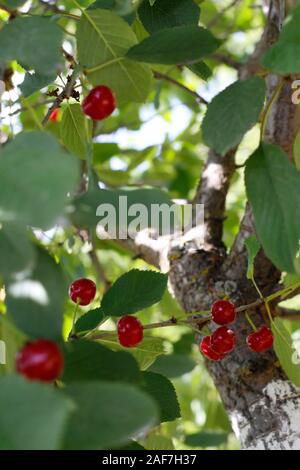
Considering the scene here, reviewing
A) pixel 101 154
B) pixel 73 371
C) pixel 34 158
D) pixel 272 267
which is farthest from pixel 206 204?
pixel 34 158

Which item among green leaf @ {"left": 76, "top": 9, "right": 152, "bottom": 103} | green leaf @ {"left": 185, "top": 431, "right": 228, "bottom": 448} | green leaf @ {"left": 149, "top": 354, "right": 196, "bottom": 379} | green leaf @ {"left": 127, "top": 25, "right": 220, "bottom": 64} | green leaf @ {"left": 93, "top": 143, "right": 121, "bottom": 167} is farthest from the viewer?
green leaf @ {"left": 93, "top": 143, "right": 121, "bottom": 167}

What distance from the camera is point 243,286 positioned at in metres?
1.42

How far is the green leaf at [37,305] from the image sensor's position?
1.94ft

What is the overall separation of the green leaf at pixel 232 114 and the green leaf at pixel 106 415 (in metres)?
0.33

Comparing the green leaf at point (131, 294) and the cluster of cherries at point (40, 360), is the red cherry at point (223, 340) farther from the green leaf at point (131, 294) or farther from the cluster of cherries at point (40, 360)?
the cluster of cherries at point (40, 360)

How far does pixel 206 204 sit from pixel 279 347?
610 millimetres

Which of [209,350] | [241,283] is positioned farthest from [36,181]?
[241,283]

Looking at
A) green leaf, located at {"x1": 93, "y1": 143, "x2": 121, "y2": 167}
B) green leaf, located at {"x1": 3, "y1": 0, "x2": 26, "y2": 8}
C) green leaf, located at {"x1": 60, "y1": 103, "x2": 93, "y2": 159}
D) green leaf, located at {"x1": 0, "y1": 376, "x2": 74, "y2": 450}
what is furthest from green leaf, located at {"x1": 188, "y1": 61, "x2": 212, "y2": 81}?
green leaf, located at {"x1": 93, "y1": 143, "x2": 121, "y2": 167}

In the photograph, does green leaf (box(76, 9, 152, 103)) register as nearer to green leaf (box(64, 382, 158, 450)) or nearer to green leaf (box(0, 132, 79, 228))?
green leaf (box(0, 132, 79, 228))

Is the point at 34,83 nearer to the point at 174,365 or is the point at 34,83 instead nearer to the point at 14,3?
the point at 14,3

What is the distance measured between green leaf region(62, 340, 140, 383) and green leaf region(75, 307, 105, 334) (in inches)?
8.3

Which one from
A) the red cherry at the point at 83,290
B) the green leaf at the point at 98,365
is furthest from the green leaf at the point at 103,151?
the green leaf at the point at 98,365

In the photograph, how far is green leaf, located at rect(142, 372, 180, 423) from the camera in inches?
39.1

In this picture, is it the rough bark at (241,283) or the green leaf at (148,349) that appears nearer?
the green leaf at (148,349)
